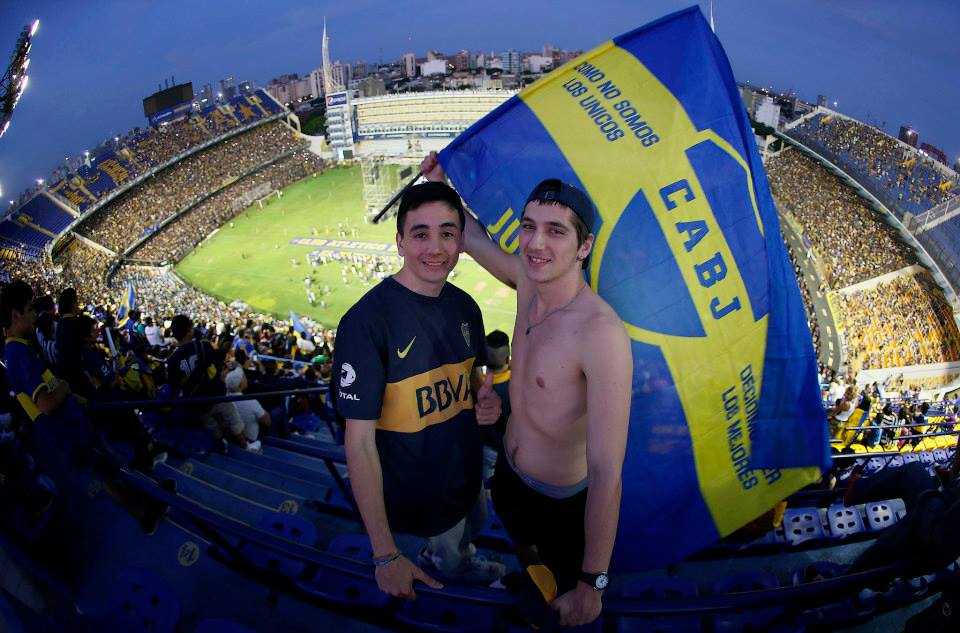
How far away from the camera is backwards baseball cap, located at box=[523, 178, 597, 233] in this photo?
2371 mm

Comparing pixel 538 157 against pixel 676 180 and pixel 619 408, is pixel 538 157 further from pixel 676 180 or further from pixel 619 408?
pixel 619 408

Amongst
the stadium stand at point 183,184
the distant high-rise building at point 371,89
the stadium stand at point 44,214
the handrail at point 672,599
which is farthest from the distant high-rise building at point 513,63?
the handrail at point 672,599

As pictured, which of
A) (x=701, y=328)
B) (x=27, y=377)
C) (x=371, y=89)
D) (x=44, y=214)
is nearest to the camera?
(x=701, y=328)

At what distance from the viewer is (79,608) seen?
11.8 ft

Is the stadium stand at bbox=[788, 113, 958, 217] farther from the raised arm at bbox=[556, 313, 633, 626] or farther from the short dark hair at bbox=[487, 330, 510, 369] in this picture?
the raised arm at bbox=[556, 313, 633, 626]

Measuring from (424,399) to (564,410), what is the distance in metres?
0.76

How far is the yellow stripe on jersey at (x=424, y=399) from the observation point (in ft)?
8.80

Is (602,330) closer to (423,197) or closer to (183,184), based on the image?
(423,197)

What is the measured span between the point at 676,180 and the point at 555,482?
2336mm

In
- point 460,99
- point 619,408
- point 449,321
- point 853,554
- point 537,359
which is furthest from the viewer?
point 460,99

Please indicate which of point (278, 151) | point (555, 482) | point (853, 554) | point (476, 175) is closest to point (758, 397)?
point (853, 554)

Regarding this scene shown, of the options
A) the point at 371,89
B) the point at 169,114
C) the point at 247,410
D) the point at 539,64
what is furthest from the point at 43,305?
the point at 539,64

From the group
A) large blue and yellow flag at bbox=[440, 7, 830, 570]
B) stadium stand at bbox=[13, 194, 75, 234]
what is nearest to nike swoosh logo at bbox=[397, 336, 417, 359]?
large blue and yellow flag at bbox=[440, 7, 830, 570]

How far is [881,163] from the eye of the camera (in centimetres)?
3909
